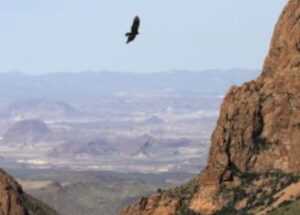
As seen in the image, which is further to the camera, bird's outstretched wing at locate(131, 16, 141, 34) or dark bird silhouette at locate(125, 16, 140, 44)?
dark bird silhouette at locate(125, 16, 140, 44)

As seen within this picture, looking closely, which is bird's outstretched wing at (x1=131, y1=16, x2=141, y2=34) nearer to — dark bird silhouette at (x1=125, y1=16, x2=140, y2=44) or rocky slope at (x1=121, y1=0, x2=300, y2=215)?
dark bird silhouette at (x1=125, y1=16, x2=140, y2=44)

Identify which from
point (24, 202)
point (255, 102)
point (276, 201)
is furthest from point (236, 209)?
point (24, 202)

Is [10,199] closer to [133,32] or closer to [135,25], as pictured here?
[133,32]

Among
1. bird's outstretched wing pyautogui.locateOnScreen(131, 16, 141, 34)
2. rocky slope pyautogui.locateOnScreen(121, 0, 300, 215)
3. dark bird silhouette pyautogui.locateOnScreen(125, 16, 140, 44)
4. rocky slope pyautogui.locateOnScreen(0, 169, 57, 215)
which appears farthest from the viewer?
rocky slope pyautogui.locateOnScreen(0, 169, 57, 215)

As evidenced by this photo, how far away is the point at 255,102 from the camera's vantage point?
14012 centimetres

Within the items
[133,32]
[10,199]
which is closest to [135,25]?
[133,32]

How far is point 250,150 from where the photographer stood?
458ft

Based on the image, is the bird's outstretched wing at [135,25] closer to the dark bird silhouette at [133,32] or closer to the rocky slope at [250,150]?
the dark bird silhouette at [133,32]

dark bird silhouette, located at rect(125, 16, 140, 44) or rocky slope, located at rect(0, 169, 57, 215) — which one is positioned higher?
dark bird silhouette, located at rect(125, 16, 140, 44)

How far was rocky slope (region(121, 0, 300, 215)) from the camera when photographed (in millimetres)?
133000

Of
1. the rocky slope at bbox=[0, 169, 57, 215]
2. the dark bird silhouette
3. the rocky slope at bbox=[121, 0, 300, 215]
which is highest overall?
the dark bird silhouette

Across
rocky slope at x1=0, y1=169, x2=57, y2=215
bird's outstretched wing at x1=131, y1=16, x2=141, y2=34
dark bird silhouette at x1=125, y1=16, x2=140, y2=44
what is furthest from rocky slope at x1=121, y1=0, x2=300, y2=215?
bird's outstretched wing at x1=131, y1=16, x2=141, y2=34

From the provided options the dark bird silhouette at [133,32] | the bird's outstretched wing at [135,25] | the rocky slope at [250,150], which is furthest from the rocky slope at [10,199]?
the bird's outstretched wing at [135,25]

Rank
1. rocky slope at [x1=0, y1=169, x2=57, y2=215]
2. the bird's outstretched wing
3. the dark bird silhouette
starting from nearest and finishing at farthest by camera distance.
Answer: the bird's outstretched wing
the dark bird silhouette
rocky slope at [x1=0, y1=169, x2=57, y2=215]
